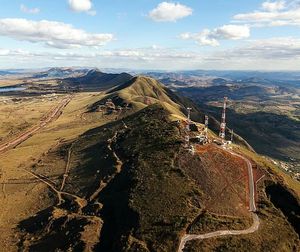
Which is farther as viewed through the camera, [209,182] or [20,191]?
[20,191]

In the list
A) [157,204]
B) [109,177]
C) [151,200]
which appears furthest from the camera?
[109,177]

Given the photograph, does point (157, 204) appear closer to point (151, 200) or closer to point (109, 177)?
point (151, 200)

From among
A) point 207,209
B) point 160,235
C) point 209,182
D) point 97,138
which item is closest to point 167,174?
point 209,182

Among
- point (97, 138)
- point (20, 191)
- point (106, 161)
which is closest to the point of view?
point (20, 191)

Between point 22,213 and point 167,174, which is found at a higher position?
point 167,174

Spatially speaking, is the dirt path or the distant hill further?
the dirt path

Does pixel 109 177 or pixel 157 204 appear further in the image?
pixel 109 177

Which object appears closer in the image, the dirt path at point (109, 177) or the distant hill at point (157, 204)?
the distant hill at point (157, 204)

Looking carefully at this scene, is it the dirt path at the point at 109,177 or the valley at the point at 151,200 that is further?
the dirt path at the point at 109,177

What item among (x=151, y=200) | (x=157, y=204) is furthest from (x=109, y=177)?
(x=157, y=204)

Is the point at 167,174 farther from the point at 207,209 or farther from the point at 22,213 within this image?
the point at 22,213

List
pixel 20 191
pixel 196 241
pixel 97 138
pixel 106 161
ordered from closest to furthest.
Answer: pixel 196 241
pixel 20 191
pixel 106 161
pixel 97 138
